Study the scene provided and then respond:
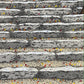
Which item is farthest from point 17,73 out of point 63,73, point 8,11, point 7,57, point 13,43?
point 8,11

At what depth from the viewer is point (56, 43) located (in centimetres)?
331

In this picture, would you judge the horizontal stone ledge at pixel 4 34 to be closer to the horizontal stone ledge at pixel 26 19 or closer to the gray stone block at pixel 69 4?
the horizontal stone ledge at pixel 26 19

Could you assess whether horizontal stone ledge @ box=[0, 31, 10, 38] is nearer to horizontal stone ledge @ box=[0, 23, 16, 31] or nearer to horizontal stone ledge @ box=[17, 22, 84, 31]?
horizontal stone ledge @ box=[0, 23, 16, 31]

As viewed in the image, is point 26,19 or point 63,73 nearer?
point 63,73

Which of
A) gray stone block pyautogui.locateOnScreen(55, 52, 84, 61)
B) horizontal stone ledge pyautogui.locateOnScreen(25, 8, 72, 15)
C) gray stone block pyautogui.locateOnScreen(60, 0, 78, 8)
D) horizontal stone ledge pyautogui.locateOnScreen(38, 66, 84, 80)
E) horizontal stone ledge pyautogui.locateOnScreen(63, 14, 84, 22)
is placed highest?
gray stone block pyautogui.locateOnScreen(60, 0, 78, 8)

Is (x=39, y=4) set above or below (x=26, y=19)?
above

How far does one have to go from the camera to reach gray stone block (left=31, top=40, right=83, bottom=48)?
330 centimetres

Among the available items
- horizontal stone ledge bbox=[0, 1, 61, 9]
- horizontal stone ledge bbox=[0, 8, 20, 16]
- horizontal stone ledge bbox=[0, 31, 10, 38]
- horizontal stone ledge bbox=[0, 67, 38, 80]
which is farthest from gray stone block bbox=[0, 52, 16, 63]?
horizontal stone ledge bbox=[0, 1, 61, 9]

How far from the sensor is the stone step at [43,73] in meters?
2.87

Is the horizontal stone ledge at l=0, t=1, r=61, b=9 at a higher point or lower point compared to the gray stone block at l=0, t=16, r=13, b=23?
higher

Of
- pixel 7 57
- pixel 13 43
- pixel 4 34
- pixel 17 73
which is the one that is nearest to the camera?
pixel 17 73

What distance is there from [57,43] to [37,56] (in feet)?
1.95

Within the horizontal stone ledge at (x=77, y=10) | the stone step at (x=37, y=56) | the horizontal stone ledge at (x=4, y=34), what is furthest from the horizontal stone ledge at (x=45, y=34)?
the horizontal stone ledge at (x=77, y=10)

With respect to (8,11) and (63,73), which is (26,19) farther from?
(63,73)
